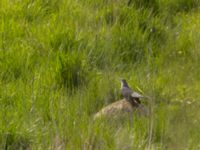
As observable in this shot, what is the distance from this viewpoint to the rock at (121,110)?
4.43 metres

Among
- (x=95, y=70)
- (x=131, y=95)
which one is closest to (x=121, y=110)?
(x=131, y=95)

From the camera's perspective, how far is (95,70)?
5.20 meters

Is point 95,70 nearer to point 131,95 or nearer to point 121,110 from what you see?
point 131,95

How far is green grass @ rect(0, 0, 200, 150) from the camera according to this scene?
3994 mm

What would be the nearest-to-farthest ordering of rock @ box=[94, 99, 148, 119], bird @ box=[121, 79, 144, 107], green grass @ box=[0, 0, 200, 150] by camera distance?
1. green grass @ box=[0, 0, 200, 150]
2. rock @ box=[94, 99, 148, 119]
3. bird @ box=[121, 79, 144, 107]

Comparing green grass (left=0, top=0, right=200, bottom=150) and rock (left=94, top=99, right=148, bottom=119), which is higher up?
green grass (left=0, top=0, right=200, bottom=150)

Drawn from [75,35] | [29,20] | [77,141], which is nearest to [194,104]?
[77,141]

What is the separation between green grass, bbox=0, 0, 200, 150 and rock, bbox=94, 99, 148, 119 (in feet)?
0.28

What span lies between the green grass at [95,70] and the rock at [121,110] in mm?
87

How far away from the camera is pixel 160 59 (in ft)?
17.5

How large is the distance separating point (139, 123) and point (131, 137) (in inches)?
10.4

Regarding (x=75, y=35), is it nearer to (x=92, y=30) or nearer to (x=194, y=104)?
(x=92, y=30)

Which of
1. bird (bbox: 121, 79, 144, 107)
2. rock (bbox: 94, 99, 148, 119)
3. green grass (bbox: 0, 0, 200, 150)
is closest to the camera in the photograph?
green grass (bbox: 0, 0, 200, 150)

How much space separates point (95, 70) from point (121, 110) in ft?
2.55
